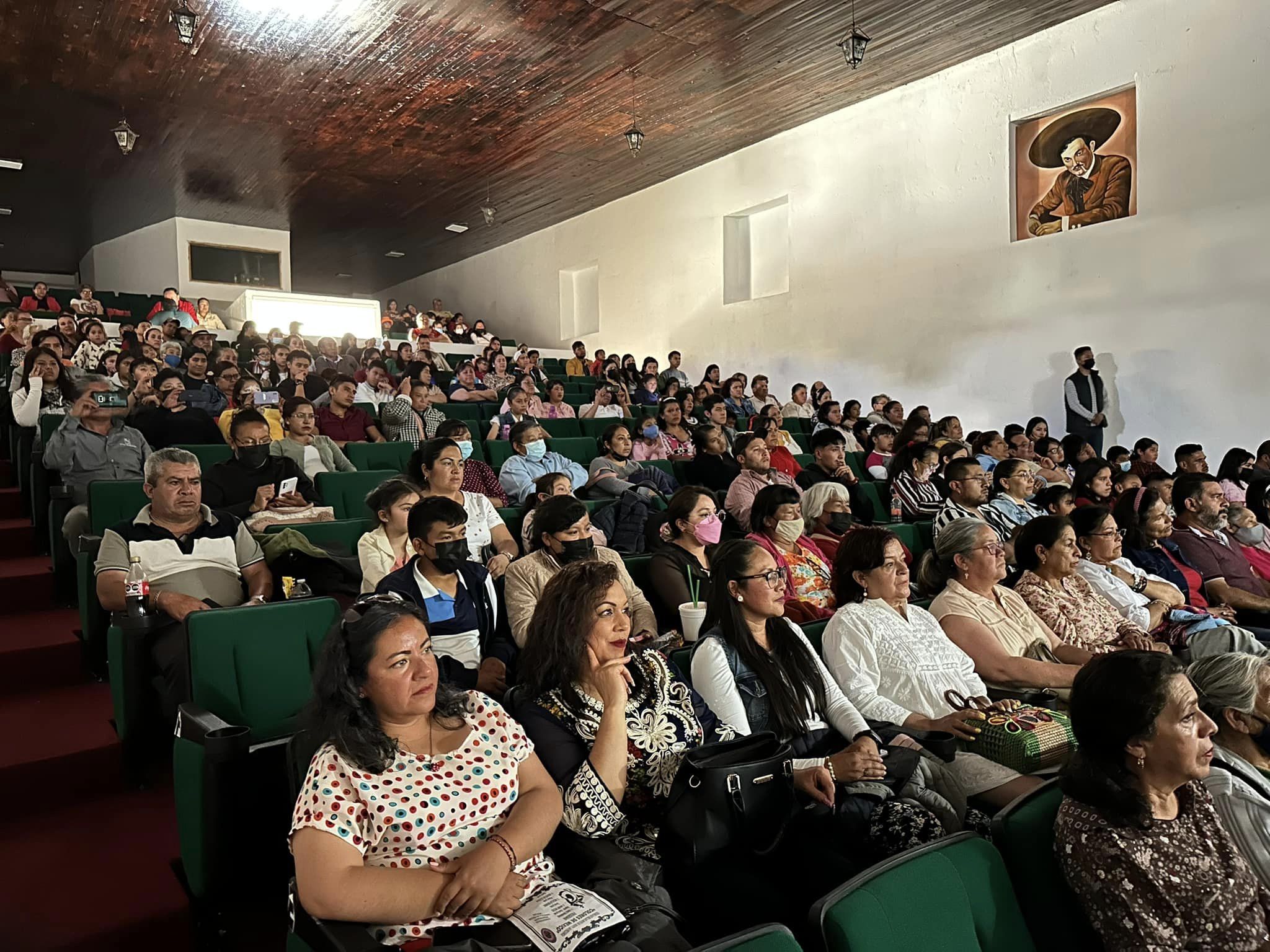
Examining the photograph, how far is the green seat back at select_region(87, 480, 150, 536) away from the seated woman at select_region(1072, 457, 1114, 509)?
13.9 feet

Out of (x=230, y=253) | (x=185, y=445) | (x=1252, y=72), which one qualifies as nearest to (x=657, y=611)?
(x=185, y=445)

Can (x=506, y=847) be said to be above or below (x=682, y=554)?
below

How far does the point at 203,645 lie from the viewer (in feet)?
6.27

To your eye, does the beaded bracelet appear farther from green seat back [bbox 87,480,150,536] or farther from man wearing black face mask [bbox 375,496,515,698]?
green seat back [bbox 87,480,150,536]

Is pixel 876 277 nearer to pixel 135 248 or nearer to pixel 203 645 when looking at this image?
pixel 203 645

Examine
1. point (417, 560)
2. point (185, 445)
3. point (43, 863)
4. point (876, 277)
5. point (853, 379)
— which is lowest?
point (43, 863)

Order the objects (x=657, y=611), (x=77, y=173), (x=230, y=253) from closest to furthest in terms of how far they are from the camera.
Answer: (x=657, y=611) < (x=77, y=173) < (x=230, y=253)

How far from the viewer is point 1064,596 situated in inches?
109

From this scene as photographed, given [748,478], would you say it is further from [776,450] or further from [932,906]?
[932,906]

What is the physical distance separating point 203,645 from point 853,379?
7.72 metres

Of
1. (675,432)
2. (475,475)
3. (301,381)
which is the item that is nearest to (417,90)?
(301,381)

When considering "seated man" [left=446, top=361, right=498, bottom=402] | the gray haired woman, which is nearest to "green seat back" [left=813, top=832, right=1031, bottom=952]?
the gray haired woman

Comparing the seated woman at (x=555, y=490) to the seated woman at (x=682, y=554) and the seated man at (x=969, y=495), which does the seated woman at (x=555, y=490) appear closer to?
the seated woman at (x=682, y=554)

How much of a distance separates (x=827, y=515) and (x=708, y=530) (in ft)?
2.27
